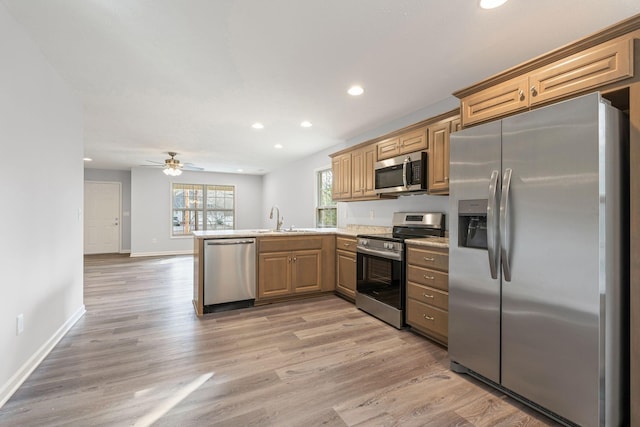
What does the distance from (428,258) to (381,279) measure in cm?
72

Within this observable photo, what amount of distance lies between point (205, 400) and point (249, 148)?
4.72 m

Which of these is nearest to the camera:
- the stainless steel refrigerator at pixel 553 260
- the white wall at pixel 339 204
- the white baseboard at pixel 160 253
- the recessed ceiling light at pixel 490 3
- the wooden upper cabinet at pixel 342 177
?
the stainless steel refrigerator at pixel 553 260

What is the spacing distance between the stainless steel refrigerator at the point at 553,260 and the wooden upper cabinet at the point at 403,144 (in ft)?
3.88

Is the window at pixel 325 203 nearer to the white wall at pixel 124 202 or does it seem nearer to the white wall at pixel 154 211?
the white wall at pixel 154 211

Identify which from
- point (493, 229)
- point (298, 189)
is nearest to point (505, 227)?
point (493, 229)

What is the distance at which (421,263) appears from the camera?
2.77m

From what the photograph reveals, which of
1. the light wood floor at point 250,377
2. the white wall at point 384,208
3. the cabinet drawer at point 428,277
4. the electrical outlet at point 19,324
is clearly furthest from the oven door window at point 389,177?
the electrical outlet at point 19,324

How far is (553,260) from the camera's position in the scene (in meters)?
1.65

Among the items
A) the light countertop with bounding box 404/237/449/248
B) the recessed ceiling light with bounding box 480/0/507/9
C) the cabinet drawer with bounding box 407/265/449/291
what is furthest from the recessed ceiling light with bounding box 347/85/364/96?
the cabinet drawer with bounding box 407/265/449/291

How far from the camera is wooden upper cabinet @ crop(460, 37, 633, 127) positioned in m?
1.62

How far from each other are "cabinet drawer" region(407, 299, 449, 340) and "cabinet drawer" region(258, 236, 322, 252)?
5.08 feet

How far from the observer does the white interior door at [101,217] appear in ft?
27.3

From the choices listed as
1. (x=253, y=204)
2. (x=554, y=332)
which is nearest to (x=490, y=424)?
(x=554, y=332)

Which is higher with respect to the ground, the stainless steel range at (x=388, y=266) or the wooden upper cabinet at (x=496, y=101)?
the wooden upper cabinet at (x=496, y=101)
